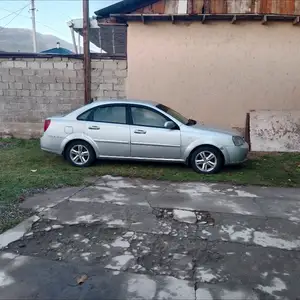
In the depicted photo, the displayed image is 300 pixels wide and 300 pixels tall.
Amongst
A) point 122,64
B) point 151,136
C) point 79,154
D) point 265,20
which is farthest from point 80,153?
point 265,20

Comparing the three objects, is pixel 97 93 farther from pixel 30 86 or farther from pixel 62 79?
pixel 30 86

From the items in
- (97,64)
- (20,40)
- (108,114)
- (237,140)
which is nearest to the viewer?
(237,140)

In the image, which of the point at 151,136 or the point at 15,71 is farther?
the point at 15,71

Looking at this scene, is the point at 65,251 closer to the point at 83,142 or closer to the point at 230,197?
the point at 230,197

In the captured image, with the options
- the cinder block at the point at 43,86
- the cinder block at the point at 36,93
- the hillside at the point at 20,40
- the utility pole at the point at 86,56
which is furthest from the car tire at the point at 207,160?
the hillside at the point at 20,40

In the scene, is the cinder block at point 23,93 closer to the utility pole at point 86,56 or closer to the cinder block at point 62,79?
the cinder block at point 62,79

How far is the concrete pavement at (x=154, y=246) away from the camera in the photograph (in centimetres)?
324

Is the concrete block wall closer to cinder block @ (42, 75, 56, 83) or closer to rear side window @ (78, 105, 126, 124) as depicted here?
cinder block @ (42, 75, 56, 83)

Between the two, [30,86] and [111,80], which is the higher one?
[111,80]

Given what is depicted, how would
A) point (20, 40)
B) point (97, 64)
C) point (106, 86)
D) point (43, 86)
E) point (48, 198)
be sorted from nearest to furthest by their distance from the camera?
point (48, 198), point (97, 64), point (106, 86), point (43, 86), point (20, 40)

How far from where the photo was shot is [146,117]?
767cm

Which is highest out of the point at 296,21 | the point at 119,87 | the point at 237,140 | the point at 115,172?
the point at 296,21

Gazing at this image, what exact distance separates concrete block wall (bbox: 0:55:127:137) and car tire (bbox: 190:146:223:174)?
13.8 ft

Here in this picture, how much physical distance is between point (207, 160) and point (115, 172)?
6.42 ft
